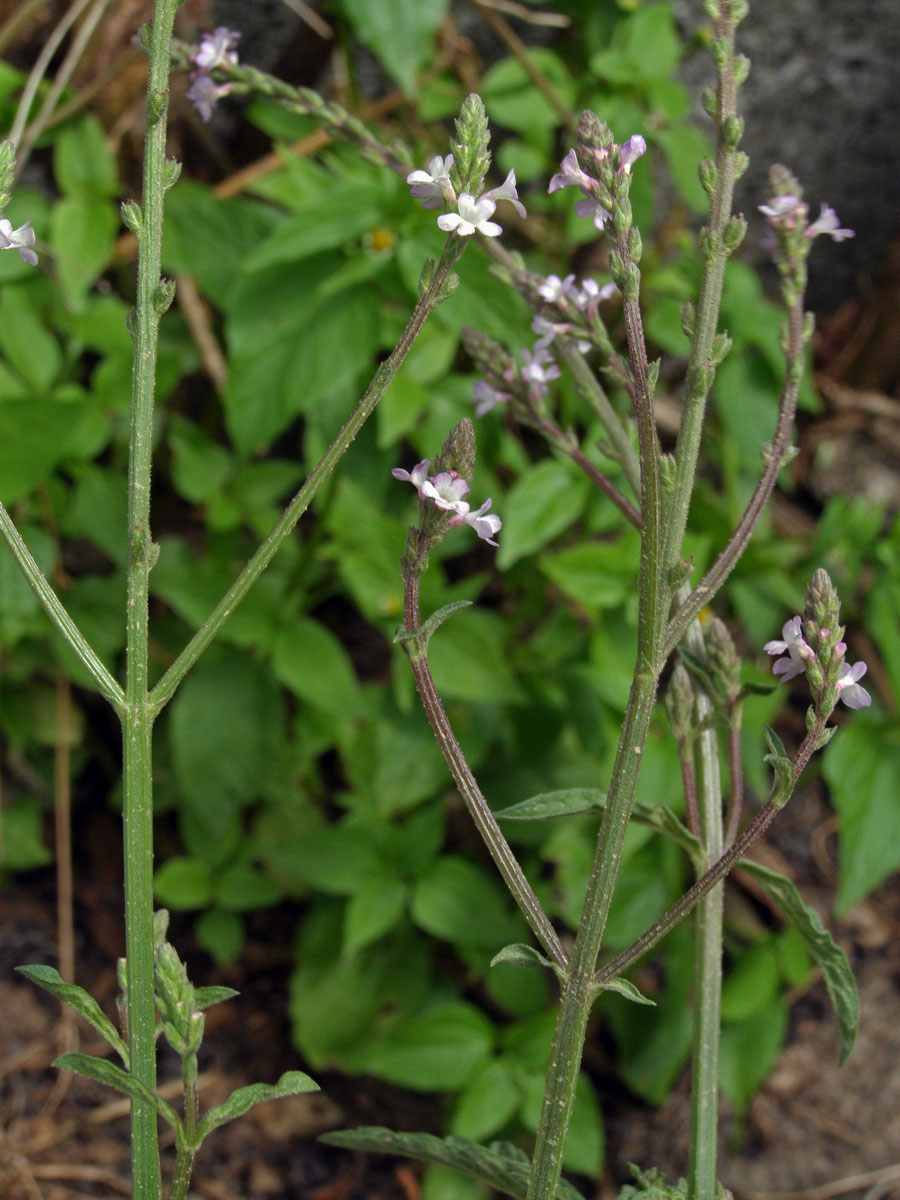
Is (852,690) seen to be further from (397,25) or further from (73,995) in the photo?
(397,25)

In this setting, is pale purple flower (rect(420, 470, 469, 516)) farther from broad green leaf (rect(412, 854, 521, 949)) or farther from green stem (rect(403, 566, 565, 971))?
broad green leaf (rect(412, 854, 521, 949))

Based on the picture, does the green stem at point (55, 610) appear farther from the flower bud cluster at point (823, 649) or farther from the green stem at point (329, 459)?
the flower bud cluster at point (823, 649)

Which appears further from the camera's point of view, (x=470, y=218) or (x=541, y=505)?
(x=541, y=505)

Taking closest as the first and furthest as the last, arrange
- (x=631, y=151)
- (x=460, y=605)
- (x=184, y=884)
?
(x=460, y=605) < (x=631, y=151) < (x=184, y=884)

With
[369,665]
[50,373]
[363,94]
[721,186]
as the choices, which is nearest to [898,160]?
[363,94]

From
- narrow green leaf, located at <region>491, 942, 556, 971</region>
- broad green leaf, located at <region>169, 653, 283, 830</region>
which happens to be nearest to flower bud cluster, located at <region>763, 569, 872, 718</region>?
narrow green leaf, located at <region>491, 942, 556, 971</region>

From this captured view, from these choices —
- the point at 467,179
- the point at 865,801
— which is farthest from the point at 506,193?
the point at 865,801
